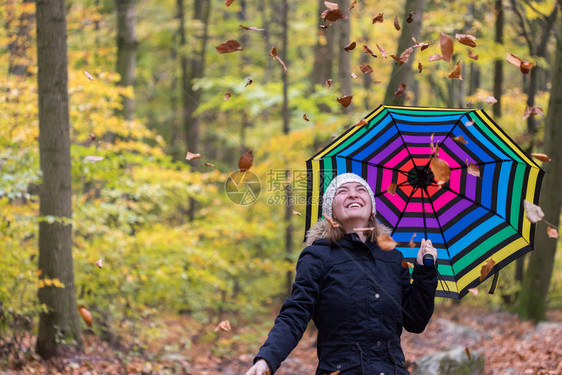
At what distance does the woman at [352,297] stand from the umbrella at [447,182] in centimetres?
45

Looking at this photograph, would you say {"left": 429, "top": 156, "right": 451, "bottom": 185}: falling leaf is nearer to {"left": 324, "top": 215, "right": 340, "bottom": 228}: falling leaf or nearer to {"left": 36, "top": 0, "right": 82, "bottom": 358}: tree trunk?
{"left": 324, "top": 215, "right": 340, "bottom": 228}: falling leaf

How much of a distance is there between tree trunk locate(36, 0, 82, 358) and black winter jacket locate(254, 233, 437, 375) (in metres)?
4.01

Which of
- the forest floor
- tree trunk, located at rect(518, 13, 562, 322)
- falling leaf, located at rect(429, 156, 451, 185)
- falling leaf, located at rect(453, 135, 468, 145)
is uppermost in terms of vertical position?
falling leaf, located at rect(453, 135, 468, 145)

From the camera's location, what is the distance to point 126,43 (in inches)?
416

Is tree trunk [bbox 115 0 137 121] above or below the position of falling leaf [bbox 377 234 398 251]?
above

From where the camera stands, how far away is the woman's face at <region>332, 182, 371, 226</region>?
2.67m

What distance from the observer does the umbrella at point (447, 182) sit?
2920mm

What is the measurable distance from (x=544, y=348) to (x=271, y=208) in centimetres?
797

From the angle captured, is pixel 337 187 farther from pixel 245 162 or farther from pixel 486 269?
pixel 486 269

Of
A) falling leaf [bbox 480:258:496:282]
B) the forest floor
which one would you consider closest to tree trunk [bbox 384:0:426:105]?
the forest floor

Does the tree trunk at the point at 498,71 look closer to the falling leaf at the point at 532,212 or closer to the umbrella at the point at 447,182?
the umbrella at the point at 447,182

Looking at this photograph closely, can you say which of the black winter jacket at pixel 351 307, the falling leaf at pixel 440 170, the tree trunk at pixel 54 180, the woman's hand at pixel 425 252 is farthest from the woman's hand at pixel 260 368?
the tree trunk at pixel 54 180

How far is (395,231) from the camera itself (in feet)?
10.6

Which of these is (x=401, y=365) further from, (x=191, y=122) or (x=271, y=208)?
(x=191, y=122)
